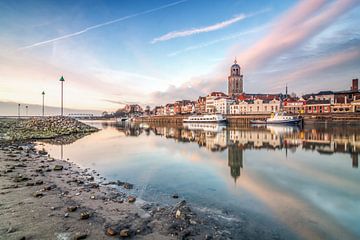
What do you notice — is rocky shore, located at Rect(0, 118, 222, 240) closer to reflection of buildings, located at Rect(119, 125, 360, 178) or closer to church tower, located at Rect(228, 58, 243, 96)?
reflection of buildings, located at Rect(119, 125, 360, 178)

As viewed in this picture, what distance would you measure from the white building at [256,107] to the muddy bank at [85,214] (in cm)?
10982

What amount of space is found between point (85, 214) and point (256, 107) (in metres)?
117

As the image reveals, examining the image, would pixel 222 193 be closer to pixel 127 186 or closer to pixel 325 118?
pixel 127 186

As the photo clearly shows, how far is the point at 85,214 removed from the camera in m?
7.01

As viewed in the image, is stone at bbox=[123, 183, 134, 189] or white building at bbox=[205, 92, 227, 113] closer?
stone at bbox=[123, 183, 134, 189]

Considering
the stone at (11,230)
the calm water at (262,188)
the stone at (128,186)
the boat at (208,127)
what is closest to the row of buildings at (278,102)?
the boat at (208,127)

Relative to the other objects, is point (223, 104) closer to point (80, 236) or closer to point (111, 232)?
point (111, 232)

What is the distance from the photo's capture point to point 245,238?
20.5 ft

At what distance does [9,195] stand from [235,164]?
13.5 meters

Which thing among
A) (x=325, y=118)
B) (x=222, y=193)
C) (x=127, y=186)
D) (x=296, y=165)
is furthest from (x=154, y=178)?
(x=325, y=118)

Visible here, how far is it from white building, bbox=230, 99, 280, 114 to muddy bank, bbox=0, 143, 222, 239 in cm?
10982

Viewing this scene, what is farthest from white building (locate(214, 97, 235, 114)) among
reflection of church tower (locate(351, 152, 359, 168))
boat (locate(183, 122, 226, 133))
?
reflection of church tower (locate(351, 152, 359, 168))

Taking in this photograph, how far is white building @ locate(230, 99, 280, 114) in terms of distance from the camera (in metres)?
109

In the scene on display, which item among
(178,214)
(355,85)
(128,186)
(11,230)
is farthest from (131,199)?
(355,85)
